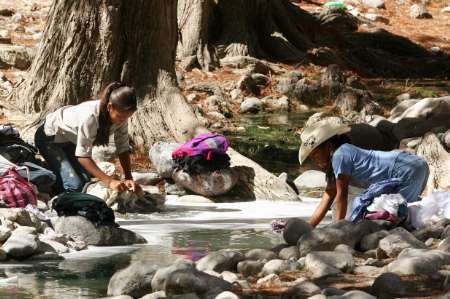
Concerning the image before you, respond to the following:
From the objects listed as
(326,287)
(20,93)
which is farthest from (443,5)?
(326,287)

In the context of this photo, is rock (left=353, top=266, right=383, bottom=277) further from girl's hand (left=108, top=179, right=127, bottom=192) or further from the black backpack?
girl's hand (left=108, top=179, right=127, bottom=192)

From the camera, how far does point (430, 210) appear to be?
8141 millimetres

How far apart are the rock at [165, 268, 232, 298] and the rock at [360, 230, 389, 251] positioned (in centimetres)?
163

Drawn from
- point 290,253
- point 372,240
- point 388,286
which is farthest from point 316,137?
point 388,286

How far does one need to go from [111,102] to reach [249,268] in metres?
2.50

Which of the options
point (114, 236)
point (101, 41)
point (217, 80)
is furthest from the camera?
point (217, 80)

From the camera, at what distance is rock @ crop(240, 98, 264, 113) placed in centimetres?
1798

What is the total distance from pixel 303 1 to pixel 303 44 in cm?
834

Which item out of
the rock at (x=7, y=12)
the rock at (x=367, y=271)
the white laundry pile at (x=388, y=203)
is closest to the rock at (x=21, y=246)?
the rock at (x=367, y=271)

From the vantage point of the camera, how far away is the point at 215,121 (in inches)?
651

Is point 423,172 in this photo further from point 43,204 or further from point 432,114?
point 432,114

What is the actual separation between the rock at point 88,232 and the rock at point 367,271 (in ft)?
6.63

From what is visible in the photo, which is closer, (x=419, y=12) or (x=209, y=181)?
(x=209, y=181)

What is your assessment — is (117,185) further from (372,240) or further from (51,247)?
(372,240)
